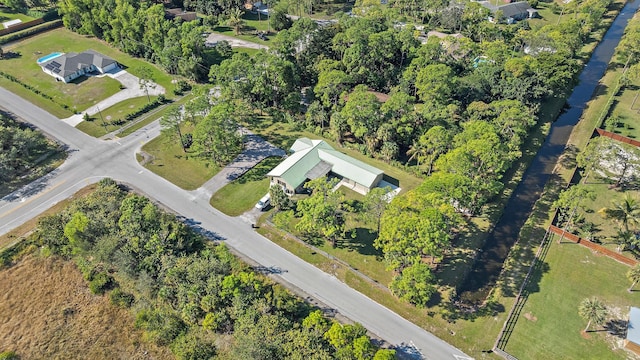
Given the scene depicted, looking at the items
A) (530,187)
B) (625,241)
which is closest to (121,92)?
(530,187)

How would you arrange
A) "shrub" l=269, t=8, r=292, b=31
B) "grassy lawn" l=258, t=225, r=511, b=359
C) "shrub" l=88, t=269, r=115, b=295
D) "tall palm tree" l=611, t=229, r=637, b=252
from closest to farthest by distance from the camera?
"grassy lawn" l=258, t=225, r=511, b=359
"shrub" l=88, t=269, r=115, b=295
"tall palm tree" l=611, t=229, r=637, b=252
"shrub" l=269, t=8, r=292, b=31

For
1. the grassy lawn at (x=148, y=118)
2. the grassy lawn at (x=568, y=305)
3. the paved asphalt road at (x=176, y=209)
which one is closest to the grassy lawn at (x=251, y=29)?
the grassy lawn at (x=148, y=118)

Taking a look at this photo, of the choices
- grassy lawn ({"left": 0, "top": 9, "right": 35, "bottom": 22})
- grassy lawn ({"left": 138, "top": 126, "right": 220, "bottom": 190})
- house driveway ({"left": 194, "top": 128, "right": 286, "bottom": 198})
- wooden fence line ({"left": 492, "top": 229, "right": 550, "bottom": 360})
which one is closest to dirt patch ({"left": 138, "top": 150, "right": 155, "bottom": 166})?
grassy lawn ({"left": 138, "top": 126, "right": 220, "bottom": 190})

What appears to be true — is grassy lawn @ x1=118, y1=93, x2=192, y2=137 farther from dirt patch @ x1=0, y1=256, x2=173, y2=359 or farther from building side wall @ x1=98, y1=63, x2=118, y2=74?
dirt patch @ x1=0, y1=256, x2=173, y2=359

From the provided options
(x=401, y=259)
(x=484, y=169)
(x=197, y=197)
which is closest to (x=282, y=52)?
(x=197, y=197)

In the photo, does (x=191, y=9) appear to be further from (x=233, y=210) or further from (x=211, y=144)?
(x=233, y=210)

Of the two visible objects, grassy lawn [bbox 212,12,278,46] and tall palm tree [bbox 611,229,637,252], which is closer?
tall palm tree [bbox 611,229,637,252]

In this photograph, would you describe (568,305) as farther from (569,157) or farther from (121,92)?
(121,92)
